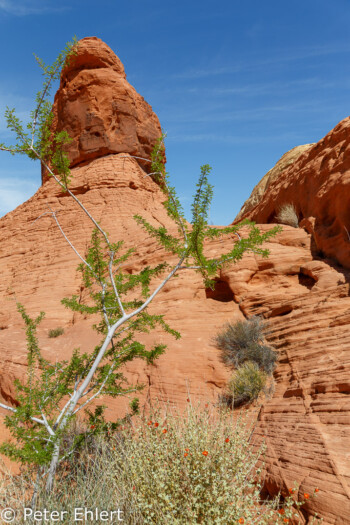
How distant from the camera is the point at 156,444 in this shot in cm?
403

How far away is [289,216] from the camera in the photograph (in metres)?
13.9

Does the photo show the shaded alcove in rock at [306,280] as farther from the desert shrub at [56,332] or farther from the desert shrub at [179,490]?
the desert shrub at [56,332]

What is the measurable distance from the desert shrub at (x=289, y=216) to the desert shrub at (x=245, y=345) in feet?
18.3

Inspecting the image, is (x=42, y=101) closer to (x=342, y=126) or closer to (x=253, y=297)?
(x=253, y=297)

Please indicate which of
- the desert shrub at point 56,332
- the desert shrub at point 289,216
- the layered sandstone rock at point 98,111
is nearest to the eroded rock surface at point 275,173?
the desert shrub at point 289,216

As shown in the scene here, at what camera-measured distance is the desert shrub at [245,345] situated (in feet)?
26.3

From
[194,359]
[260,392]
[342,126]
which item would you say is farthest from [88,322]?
[342,126]

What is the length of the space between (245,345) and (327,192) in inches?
233

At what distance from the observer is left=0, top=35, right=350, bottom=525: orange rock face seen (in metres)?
4.96

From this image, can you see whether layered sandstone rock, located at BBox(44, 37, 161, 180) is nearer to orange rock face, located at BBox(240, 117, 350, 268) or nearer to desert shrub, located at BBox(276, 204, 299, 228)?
desert shrub, located at BBox(276, 204, 299, 228)

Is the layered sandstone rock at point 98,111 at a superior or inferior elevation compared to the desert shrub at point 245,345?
superior

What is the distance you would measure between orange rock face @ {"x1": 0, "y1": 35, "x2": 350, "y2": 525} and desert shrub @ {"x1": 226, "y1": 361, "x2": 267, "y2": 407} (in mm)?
338

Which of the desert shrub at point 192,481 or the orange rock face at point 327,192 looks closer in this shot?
the desert shrub at point 192,481

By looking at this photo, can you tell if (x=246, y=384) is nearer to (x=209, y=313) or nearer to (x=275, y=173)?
(x=209, y=313)
